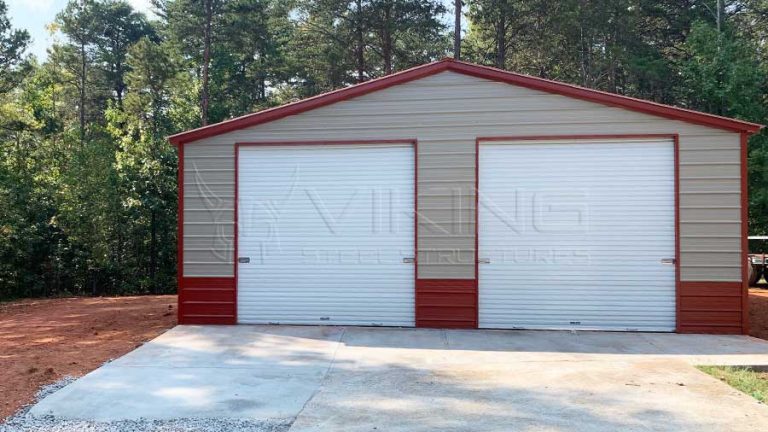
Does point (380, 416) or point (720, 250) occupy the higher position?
point (720, 250)

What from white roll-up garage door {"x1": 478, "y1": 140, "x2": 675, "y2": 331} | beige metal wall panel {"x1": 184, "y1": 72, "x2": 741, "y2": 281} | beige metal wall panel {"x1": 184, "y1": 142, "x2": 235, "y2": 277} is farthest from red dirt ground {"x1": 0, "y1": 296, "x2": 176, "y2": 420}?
white roll-up garage door {"x1": 478, "y1": 140, "x2": 675, "y2": 331}

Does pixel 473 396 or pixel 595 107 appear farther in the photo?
pixel 595 107

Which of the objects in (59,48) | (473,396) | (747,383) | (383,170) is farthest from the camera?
(59,48)

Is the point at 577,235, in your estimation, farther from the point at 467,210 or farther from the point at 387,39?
the point at 387,39

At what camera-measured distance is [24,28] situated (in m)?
18.6

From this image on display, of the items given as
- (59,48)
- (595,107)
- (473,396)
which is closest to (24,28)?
(59,48)

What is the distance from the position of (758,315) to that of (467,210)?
585 cm

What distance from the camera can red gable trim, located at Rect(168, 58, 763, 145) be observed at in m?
7.48

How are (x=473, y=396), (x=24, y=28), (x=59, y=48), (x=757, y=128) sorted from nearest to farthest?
(x=473, y=396) → (x=757, y=128) → (x=24, y=28) → (x=59, y=48)

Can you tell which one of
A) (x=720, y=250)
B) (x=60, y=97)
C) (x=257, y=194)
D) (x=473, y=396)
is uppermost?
(x=60, y=97)

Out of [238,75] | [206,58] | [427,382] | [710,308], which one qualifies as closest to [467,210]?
[427,382]

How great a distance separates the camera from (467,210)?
311 inches

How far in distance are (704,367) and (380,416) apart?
146 inches

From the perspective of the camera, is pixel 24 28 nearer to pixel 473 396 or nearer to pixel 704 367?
pixel 473 396
